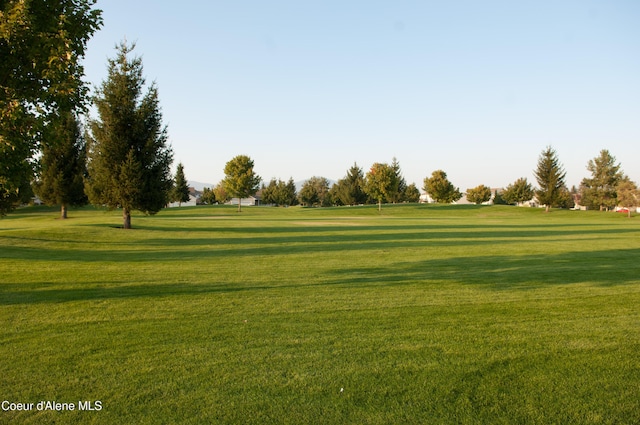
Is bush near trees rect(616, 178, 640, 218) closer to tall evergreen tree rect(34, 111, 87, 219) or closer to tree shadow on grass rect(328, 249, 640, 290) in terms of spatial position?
tree shadow on grass rect(328, 249, 640, 290)

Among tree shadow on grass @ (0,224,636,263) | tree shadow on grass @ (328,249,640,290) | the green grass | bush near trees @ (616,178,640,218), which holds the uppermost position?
bush near trees @ (616,178,640,218)

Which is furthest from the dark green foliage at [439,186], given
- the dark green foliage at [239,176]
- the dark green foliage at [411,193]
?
the dark green foliage at [239,176]

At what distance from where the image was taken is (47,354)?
539cm

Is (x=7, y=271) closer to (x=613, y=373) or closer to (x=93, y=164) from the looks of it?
(x=613, y=373)

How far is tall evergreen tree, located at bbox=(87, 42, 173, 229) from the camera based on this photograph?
77.0 feet

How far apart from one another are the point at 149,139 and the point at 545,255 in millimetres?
20161

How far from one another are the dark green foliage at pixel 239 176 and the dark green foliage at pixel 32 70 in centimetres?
6018

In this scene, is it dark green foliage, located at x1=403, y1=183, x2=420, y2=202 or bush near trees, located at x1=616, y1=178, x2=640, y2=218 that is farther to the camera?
dark green foliage, located at x1=403, y1=183, x2=420, y2=202

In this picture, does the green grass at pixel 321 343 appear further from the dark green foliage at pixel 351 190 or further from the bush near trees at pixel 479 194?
the bush near trees at pixel 479 194

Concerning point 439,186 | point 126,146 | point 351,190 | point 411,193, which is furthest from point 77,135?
point 411,193

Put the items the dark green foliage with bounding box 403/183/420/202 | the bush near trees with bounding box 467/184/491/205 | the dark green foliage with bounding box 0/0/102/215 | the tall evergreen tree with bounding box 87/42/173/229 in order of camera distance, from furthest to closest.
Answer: the bush near trees with bounding box 467/184/491/205 → the dark green foliage with bounding box 403/183/420/202 → the tall evergreen tree with bounding box 87/42/173/229 → the dark green foliage with bounding box 0/0/102/215

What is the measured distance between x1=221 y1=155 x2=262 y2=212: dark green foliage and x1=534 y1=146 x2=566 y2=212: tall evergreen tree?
4561 centimetres

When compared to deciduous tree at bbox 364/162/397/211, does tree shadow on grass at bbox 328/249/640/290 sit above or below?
below

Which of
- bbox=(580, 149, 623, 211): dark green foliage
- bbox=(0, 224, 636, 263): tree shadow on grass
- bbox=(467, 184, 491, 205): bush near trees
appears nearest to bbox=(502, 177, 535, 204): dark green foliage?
bbox=(467, 184, 491, 205): bush near trees
